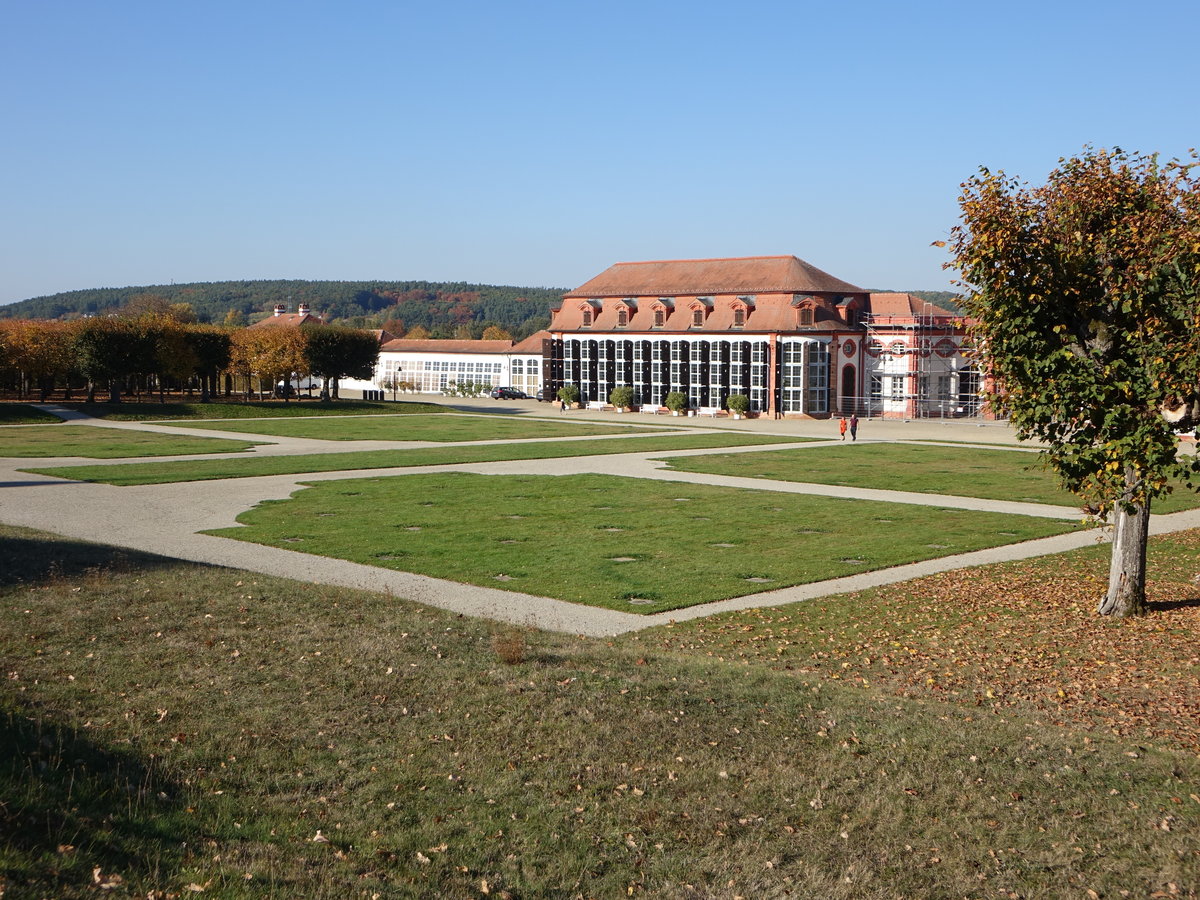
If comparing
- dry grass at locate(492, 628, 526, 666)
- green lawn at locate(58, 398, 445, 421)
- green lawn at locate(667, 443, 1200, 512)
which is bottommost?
green lawn at locate(667, 443, 1200, 512)

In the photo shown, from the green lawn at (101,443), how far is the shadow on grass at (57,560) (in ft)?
77.9

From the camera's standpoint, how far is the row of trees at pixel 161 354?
248 feet

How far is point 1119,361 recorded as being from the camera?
1520 cm

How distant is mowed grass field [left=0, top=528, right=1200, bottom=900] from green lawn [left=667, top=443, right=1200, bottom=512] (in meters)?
17.5

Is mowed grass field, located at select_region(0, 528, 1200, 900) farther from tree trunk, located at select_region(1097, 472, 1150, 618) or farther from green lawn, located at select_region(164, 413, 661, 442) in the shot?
green lawn, located at select_region(164, 413, 661, 442)

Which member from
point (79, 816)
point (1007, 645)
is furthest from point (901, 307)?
point (79, 816)

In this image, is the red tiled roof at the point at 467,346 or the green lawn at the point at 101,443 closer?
the green lawn at the point at 101,443

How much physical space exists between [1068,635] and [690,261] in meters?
72.7

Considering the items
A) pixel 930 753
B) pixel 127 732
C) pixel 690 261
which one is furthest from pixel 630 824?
pixel 690 261

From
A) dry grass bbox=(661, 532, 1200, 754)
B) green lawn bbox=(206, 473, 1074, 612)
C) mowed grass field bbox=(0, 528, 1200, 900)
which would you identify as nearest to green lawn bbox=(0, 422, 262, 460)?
green lawn bbox=(206, 473, 1074, 612)

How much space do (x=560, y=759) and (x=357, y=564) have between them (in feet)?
37.5

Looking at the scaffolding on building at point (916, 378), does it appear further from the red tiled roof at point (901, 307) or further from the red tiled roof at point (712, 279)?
the red tiled roof at point (712, 279)

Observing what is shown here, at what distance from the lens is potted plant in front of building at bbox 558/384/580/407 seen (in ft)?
289

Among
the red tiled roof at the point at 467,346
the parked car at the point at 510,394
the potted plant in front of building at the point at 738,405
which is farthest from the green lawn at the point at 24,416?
the parked car at the point at 510,394
